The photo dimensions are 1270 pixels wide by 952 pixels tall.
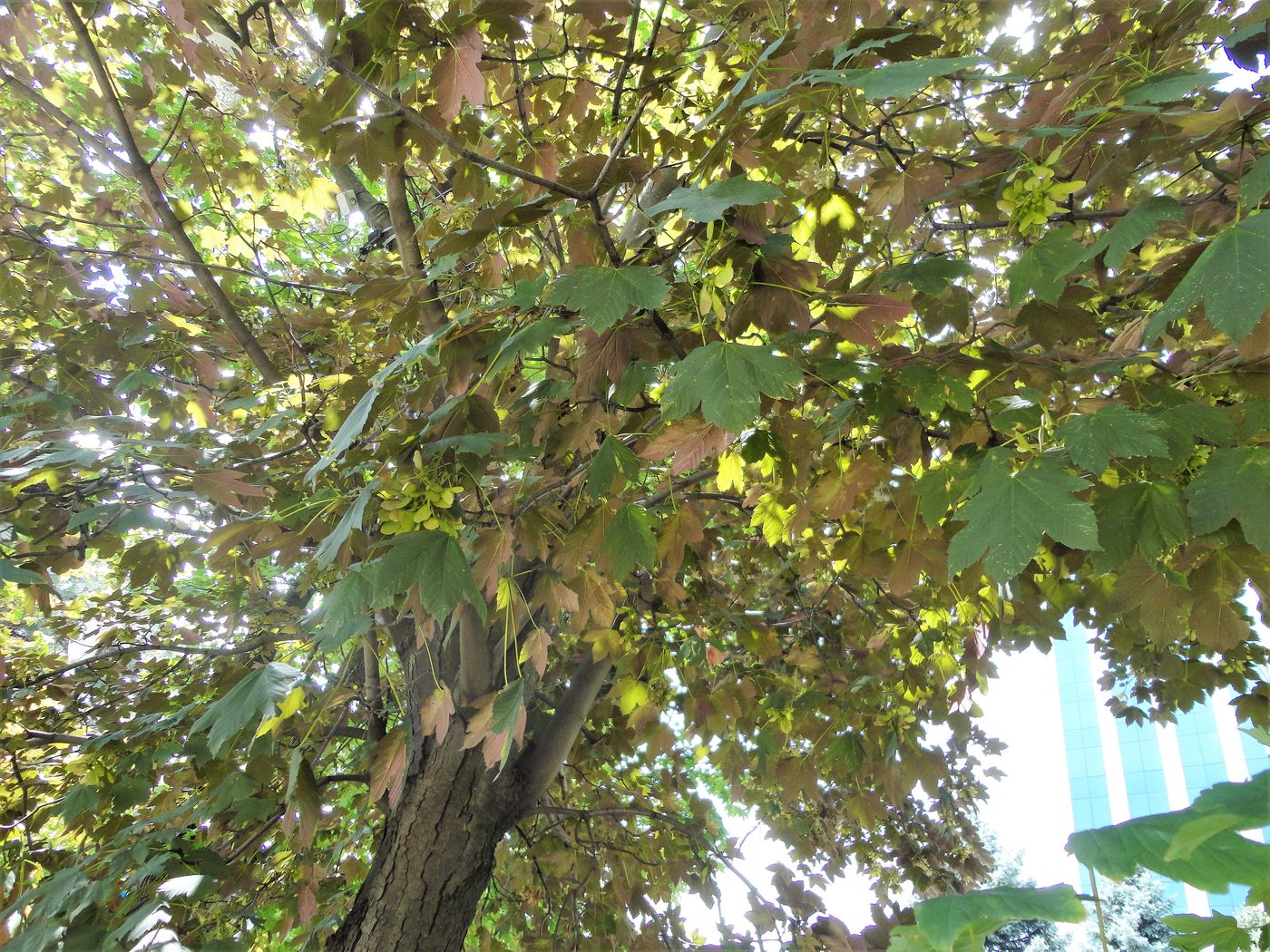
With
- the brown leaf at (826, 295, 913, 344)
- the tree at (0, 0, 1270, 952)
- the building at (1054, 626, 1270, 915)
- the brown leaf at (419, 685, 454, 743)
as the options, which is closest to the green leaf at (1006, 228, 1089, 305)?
the tree at (0, 0, 1270, 952)

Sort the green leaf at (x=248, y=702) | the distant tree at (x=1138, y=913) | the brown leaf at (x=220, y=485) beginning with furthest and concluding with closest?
the distant tree at (x=1138, y=913) → the brown leaf at (x=220, y=485) → the green leaf at (x=248, y=702)

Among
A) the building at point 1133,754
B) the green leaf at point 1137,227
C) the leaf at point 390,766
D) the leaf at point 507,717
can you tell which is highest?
the building at point 1133,754

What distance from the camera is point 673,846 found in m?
3.35

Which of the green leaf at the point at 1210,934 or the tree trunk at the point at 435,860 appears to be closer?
the green leaf at the point at 1210,934

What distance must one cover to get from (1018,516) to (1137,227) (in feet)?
1.75

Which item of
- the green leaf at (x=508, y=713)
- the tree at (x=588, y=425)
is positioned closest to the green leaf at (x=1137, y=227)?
the tree at (x=588, y=425)

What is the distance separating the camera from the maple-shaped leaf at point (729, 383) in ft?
3.42

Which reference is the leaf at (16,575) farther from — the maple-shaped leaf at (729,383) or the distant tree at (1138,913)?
the distant tree at (1138,913)

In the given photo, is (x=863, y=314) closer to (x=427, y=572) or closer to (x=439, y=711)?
(x=427, y=572)

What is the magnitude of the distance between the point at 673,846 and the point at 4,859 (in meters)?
2.53

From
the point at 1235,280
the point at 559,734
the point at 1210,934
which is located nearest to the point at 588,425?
the point at 1235,280

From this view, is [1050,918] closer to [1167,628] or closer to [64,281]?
[1167,628]

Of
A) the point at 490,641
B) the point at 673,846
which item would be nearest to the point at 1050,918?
the point at 490,641

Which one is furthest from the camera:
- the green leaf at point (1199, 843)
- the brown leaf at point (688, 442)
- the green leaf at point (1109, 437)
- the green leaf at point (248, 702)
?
the green leaf at point (248, 702)
